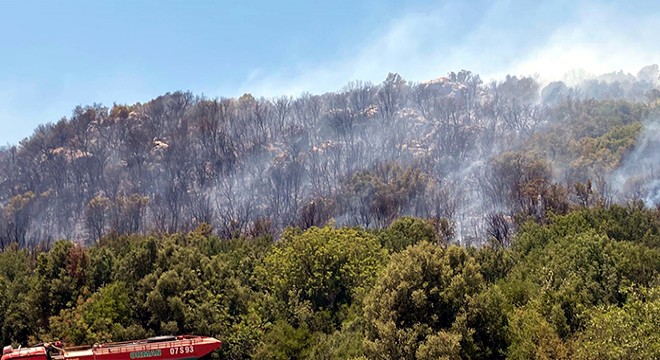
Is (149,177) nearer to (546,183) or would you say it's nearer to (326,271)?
(546,183)

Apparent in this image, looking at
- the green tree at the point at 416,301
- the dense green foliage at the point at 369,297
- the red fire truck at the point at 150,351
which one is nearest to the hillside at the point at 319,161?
the dense green foliage at the point at 369,297

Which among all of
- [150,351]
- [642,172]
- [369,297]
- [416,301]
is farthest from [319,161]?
[150,351]

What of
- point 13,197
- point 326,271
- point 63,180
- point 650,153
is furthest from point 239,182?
point 326,271

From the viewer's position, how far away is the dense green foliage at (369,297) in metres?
31.1

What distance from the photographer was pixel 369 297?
112ft

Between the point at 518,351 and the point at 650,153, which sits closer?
the point at 518,351

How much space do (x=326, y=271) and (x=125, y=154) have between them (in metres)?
105

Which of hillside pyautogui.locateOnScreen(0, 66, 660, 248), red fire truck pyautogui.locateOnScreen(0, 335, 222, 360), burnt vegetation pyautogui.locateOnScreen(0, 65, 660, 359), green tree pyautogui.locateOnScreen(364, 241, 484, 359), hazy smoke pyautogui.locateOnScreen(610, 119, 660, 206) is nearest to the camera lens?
red fire truck pyautogui.locateOnScreen(0, 335, 222, 360)

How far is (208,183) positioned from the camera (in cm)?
13438

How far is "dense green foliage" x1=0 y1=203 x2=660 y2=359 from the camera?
3111cm

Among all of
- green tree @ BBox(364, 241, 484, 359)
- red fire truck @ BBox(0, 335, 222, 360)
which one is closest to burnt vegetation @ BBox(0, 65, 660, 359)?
green tree @ BBox(364, 241, 484, 359)

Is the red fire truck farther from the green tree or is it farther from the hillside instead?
the hillside

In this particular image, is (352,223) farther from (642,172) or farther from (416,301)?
(416,301)

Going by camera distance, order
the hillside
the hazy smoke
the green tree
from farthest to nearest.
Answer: the hillside → the hazy smoke → the green tree
